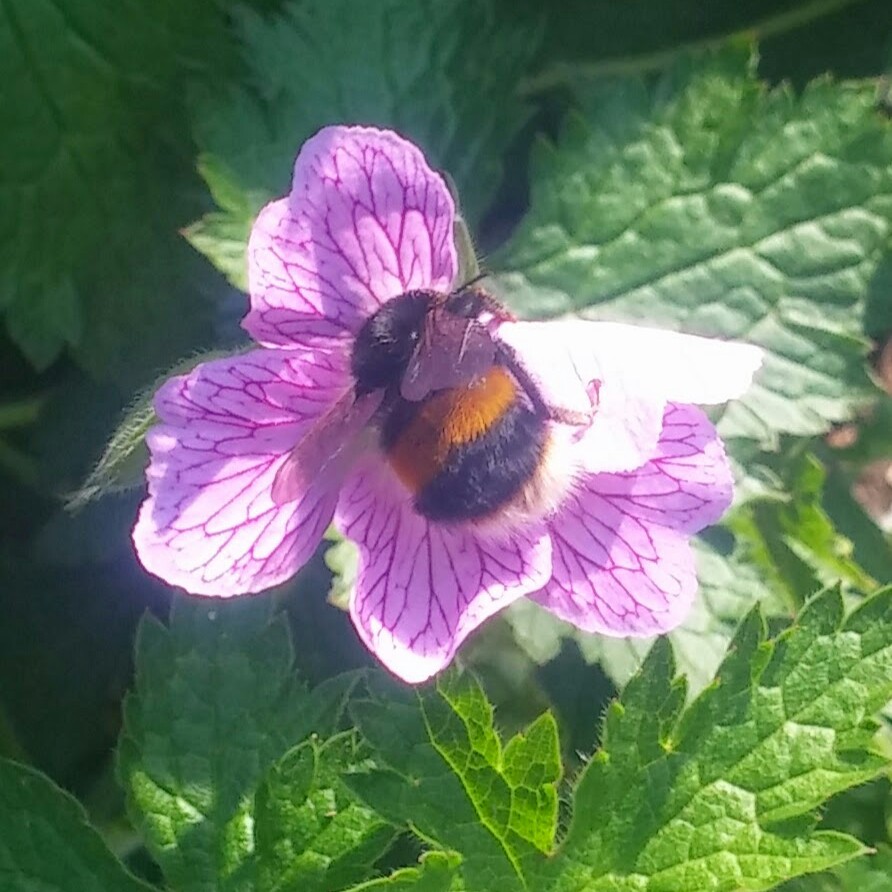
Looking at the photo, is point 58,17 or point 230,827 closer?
point 230,827

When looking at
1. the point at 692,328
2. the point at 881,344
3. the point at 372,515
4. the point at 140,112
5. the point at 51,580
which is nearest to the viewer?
the point at 372,515

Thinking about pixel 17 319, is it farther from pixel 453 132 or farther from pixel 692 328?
pixel 692 328

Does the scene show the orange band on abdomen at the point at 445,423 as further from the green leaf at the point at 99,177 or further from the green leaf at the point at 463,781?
the green leaf at the point at 99,177

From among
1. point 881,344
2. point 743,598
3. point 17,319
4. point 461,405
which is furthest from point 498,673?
point 881,344

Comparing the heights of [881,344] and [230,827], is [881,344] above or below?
below

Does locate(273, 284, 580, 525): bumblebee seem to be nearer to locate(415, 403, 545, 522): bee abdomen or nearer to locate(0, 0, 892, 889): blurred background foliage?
locate(415, 403, 545, 522): bee abdomen

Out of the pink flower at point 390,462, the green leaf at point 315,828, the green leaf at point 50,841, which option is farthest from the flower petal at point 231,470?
the green leaf at point 50,841

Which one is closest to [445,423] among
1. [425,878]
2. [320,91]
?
[425,878]
